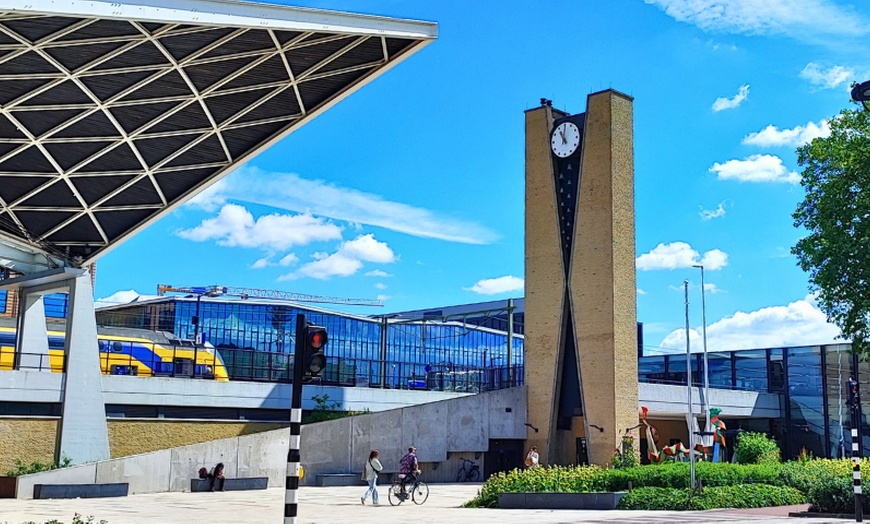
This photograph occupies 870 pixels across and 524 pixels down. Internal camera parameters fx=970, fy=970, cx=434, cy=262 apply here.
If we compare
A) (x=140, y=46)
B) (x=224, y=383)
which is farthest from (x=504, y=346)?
(x=140, y=46)

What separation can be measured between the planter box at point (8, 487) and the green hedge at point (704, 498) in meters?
18.8

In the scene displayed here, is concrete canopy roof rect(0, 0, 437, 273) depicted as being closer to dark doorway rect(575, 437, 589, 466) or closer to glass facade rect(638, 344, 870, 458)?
dark doorway rect(575, 437, 589, 466)

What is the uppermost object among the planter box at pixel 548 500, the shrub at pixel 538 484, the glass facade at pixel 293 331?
the glass facade at pixel 293 331

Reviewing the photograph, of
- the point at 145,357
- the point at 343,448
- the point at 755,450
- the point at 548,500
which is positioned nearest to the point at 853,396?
the point at 548,500

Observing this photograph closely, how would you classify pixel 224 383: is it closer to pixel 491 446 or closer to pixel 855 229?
pixel 491 446

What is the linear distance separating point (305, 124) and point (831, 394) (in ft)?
141

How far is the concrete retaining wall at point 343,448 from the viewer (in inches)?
1341

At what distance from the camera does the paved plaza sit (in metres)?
22.3

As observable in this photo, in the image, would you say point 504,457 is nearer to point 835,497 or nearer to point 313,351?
point 835,497

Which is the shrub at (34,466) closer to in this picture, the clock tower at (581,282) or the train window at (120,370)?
the train window at (120,370)

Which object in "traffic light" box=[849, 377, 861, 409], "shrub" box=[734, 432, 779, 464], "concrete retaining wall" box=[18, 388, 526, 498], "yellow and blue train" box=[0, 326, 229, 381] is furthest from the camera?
"yellow and blue train" box=[0, 326, 229, 381]

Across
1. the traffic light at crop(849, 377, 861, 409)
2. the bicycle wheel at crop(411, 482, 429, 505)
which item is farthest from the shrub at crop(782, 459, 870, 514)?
the bicycle wheel at crop(411, 482, 429, 505)

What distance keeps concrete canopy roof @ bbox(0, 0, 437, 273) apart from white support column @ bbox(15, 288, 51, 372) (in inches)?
102

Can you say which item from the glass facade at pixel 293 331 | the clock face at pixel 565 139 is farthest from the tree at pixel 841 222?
the glass facade at pixel 293 331
